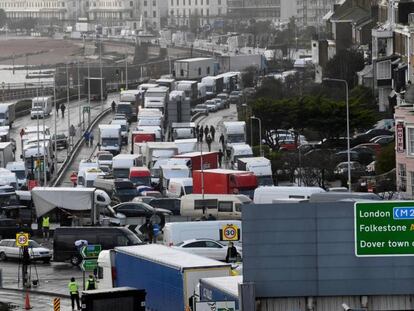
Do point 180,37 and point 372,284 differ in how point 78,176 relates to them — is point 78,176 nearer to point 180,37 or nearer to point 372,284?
point 372,284

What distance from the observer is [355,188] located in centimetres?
4384

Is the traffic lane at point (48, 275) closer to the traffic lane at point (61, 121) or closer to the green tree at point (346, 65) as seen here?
the traffic lane at point (61, 121)

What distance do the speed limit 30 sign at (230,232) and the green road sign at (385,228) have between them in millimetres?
11962

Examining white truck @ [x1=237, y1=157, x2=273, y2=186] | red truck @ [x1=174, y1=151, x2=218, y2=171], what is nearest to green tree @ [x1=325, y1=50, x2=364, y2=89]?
red truck @ [x1=174, y1=151, x2=218, y2=171]

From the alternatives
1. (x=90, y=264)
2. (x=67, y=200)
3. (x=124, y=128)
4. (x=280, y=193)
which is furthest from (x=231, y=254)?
(x=124, y=128)

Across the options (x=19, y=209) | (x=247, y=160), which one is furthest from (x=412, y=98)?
(x=19, y=209)

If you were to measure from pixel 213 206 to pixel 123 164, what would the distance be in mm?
9701

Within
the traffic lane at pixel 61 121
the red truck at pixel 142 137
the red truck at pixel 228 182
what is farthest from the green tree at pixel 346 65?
the red truck at pixel 228 182

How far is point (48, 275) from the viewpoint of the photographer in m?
34.0

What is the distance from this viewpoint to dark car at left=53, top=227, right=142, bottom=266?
3522cm

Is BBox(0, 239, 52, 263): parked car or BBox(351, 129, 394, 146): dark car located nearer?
BBox(0, 239, 52, 263): parked car

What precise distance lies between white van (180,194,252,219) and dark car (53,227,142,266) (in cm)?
593

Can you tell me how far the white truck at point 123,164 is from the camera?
5033cm

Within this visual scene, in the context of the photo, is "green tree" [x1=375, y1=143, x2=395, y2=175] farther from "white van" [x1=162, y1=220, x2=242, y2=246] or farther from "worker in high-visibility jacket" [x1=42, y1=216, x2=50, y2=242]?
"white van" [x1=162, y1=220, x2=242, y2=246]
